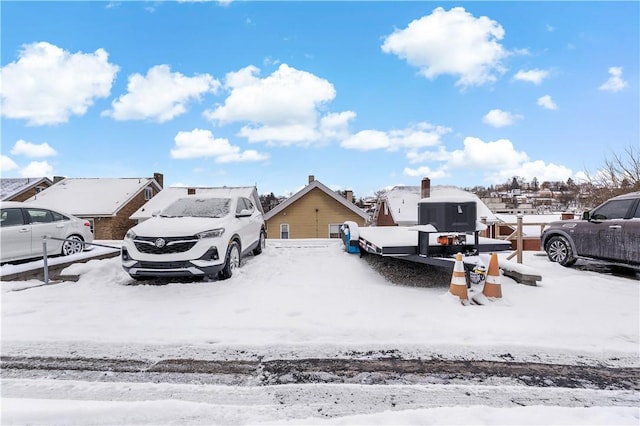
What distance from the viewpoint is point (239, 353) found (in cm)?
346

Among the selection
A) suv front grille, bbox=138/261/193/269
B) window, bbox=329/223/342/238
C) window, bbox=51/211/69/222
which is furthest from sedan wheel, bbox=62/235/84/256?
window, bbox=329/223/342/238

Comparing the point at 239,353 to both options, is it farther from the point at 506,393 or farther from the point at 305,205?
the point at 305,205

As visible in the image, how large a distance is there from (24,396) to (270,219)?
23.0 m

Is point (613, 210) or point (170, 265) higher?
point (613, 210)

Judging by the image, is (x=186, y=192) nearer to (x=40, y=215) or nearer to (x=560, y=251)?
(x=40, y=215)

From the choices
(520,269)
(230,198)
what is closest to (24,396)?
(230,198)

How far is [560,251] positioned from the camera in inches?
318

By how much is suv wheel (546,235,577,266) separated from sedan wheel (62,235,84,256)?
11.2m

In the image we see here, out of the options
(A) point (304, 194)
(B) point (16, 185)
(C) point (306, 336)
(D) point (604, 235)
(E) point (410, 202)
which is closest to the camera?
(C) point (306, 336)

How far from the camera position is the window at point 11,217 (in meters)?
7.02

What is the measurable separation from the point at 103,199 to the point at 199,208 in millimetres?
25268

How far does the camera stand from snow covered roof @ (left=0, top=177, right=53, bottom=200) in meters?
29.0

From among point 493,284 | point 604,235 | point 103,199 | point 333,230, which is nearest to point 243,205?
point 493,284

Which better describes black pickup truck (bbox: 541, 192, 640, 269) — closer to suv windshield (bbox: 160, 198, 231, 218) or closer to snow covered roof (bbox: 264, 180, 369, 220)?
suv windshield (bbox: 160, 198, 231, 218)
